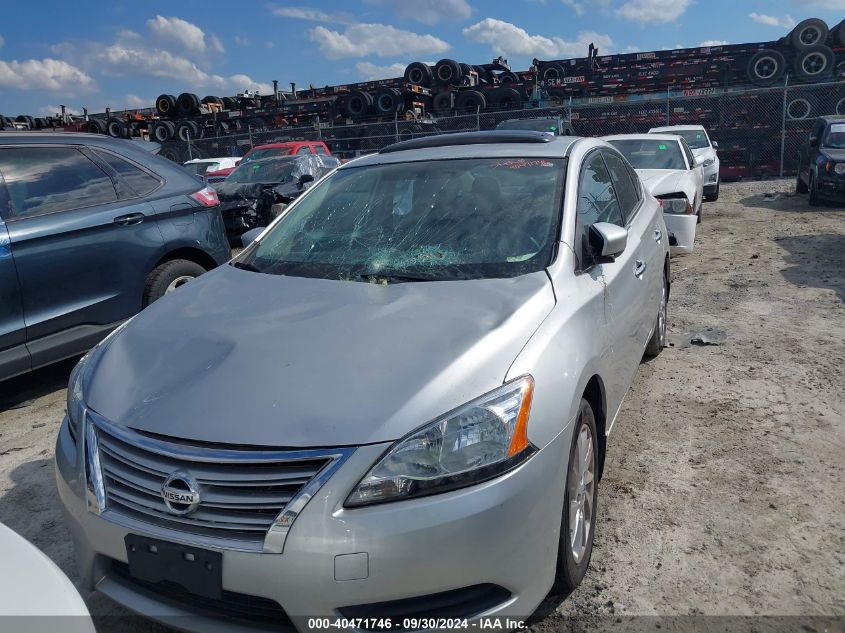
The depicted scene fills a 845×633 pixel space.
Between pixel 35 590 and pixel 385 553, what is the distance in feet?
2.69

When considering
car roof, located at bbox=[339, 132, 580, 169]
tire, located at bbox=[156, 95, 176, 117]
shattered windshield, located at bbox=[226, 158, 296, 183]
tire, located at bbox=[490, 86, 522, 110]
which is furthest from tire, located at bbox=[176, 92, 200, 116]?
car roof, located at bbox=[339, 132, 580, 169]

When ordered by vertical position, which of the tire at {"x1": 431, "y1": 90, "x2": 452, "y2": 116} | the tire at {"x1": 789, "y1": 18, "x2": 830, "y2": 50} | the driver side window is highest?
the tire at {"x1": 789, "y1": 18, "x2": 830, "y2": 50}

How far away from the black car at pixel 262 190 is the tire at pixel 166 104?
16.9m

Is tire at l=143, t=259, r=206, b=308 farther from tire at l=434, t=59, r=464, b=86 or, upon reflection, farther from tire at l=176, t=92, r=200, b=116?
tire at l=176, t=92, r=200, b=116

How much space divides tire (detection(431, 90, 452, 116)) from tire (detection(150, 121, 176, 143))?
403 inches

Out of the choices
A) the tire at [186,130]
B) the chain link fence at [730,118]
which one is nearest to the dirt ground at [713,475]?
the chain link fence at [730,118]

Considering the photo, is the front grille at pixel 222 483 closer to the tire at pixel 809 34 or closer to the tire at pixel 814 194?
the tire at pixel 814 194

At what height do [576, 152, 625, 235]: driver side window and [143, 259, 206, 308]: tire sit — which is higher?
[576, 152, 625, 235]: driver side window

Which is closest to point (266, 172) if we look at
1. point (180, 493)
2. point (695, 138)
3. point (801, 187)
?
point (695, 138)

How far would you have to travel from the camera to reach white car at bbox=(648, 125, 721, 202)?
13039 mm

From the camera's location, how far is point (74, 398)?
2.45m

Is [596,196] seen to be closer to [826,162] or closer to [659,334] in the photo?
[659,334]

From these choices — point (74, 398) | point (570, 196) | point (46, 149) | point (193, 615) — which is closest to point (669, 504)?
point (570, 196)

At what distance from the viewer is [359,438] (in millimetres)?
1877
